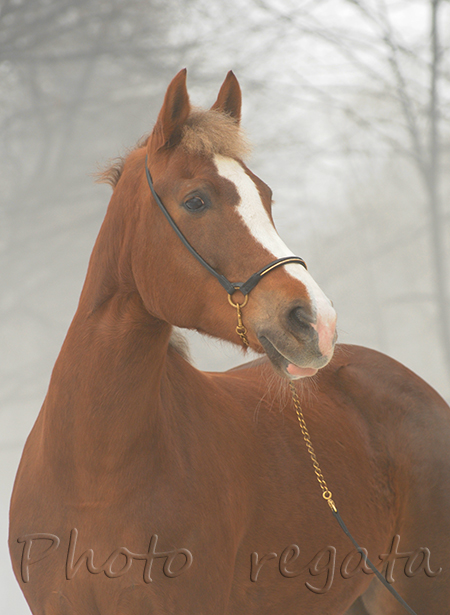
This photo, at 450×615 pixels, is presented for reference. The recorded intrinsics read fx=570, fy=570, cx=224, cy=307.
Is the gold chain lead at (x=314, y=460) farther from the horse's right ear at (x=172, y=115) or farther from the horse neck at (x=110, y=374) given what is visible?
the horse's right ear at (x=172, y=115)

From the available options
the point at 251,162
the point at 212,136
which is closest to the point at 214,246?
the point at 212,136

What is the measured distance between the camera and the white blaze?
93 cm

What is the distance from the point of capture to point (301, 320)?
94cm

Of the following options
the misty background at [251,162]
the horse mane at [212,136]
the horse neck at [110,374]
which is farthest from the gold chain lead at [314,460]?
the misty background at [251,162]

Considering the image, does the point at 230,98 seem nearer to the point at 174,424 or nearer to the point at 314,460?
the point at 174,424

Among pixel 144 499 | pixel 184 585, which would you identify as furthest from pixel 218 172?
pixel 184 585

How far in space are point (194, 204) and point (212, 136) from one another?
0.46 feet

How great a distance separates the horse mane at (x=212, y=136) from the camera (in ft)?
3.54

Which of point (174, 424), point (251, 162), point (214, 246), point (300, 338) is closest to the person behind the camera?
point (300, 338)

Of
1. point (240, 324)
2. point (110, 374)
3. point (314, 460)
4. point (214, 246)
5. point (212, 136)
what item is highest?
point (212, 136)

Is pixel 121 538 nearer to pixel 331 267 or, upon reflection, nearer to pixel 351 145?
pixel 331 267

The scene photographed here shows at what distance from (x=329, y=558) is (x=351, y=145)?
12.5ft

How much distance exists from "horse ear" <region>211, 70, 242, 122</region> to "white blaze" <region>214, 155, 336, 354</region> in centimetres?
22

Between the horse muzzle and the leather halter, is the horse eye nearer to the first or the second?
the leather halter
